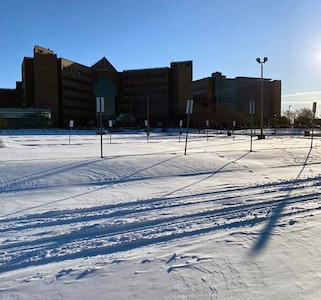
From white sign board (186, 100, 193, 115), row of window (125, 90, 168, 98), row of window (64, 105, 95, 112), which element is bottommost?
white sign board (186, 100, 193, 115)

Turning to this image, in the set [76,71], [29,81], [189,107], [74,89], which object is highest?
[76,71]

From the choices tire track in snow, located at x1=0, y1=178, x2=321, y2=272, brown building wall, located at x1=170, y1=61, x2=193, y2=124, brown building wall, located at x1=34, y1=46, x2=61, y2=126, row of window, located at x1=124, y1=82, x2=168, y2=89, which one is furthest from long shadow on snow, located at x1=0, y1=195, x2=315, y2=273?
row of window, located at x1=124, y1=82, x2=168, y2=89

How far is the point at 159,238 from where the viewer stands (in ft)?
16.3

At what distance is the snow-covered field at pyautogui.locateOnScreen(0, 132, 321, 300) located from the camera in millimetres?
3562

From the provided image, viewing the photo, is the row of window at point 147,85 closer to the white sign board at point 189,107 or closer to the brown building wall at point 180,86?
the brown building wall at point 180,86

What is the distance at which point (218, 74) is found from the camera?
14000 cm

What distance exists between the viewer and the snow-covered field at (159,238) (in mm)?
3562

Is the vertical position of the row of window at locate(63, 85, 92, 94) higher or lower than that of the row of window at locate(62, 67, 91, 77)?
lower

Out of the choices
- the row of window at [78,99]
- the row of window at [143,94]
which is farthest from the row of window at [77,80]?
the row of window at [143,94]

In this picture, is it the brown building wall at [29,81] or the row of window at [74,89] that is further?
the row of window at [74,89]

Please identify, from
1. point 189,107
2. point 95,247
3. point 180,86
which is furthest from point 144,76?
point 95,247

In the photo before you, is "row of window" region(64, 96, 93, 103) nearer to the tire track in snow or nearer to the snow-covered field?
the snow-covered field

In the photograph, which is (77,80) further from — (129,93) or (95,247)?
(95,247)

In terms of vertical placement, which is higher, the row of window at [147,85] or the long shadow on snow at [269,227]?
the row of window at [147,85]
